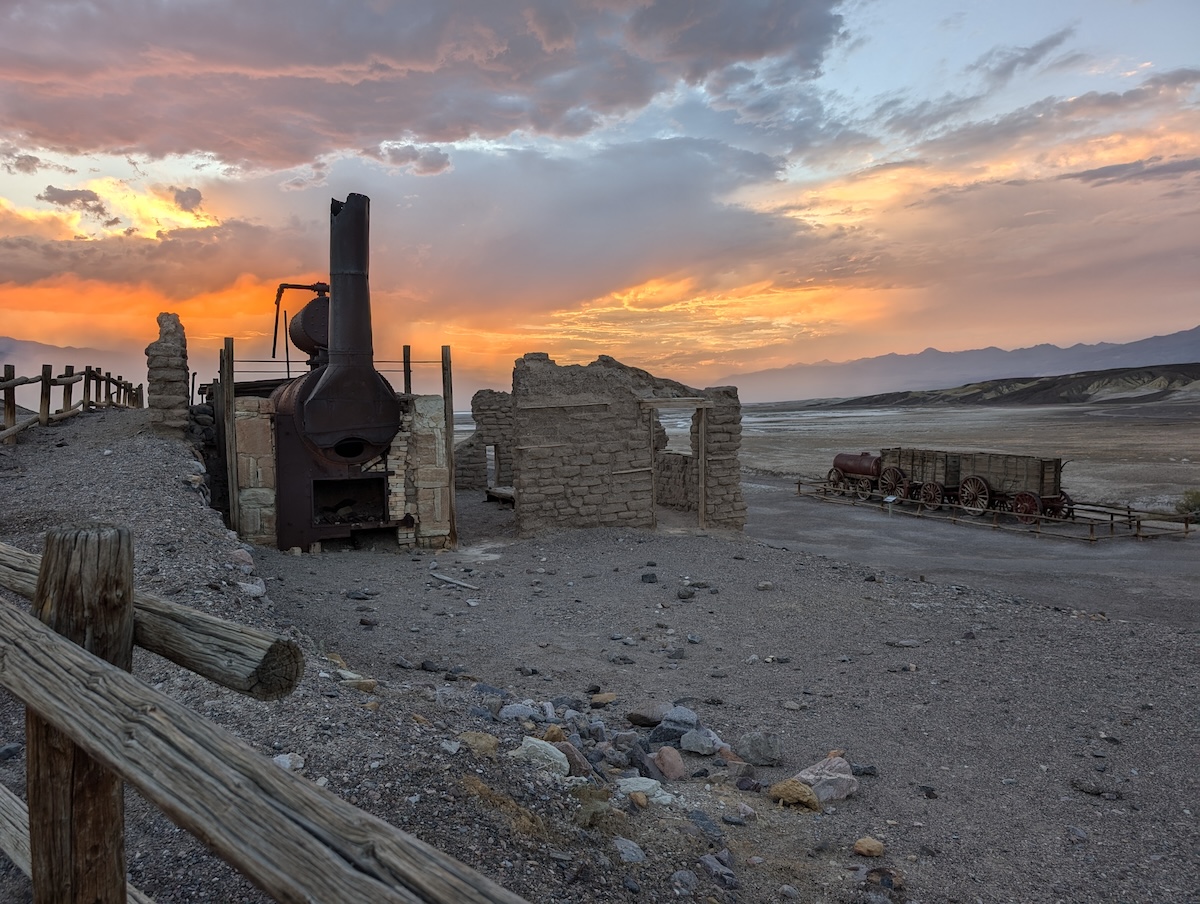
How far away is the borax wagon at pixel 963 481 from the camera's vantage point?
19312mm

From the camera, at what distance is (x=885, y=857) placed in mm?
4098

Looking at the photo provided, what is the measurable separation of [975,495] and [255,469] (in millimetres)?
17467

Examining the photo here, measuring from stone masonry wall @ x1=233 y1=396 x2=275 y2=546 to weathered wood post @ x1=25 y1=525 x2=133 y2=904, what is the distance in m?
10.8

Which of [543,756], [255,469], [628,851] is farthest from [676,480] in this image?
[628,851]

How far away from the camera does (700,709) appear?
613cm

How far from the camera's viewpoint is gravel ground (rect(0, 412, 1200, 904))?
3.54 meters

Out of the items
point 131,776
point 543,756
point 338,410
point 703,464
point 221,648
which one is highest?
point 338,410

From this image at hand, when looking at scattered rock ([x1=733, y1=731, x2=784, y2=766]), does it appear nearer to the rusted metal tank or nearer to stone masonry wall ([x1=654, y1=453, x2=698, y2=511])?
stone masonry wall ([x1=654, y1=453, x2=698, y2=511])

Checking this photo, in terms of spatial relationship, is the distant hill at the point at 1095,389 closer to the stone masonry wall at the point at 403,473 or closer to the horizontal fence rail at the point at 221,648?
the stone masonry wall at the point at 403,473

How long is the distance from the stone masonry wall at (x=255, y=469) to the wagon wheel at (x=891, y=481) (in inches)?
680

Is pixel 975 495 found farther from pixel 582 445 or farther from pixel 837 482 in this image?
pixel 582 445

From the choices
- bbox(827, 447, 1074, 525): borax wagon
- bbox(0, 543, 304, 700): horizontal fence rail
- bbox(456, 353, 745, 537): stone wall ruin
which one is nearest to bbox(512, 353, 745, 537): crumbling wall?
bbox(456, 353, 745, 537): stone wall ruin

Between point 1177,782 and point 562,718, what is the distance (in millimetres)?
4038

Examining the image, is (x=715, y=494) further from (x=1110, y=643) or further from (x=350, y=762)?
(x=350, y=762)
